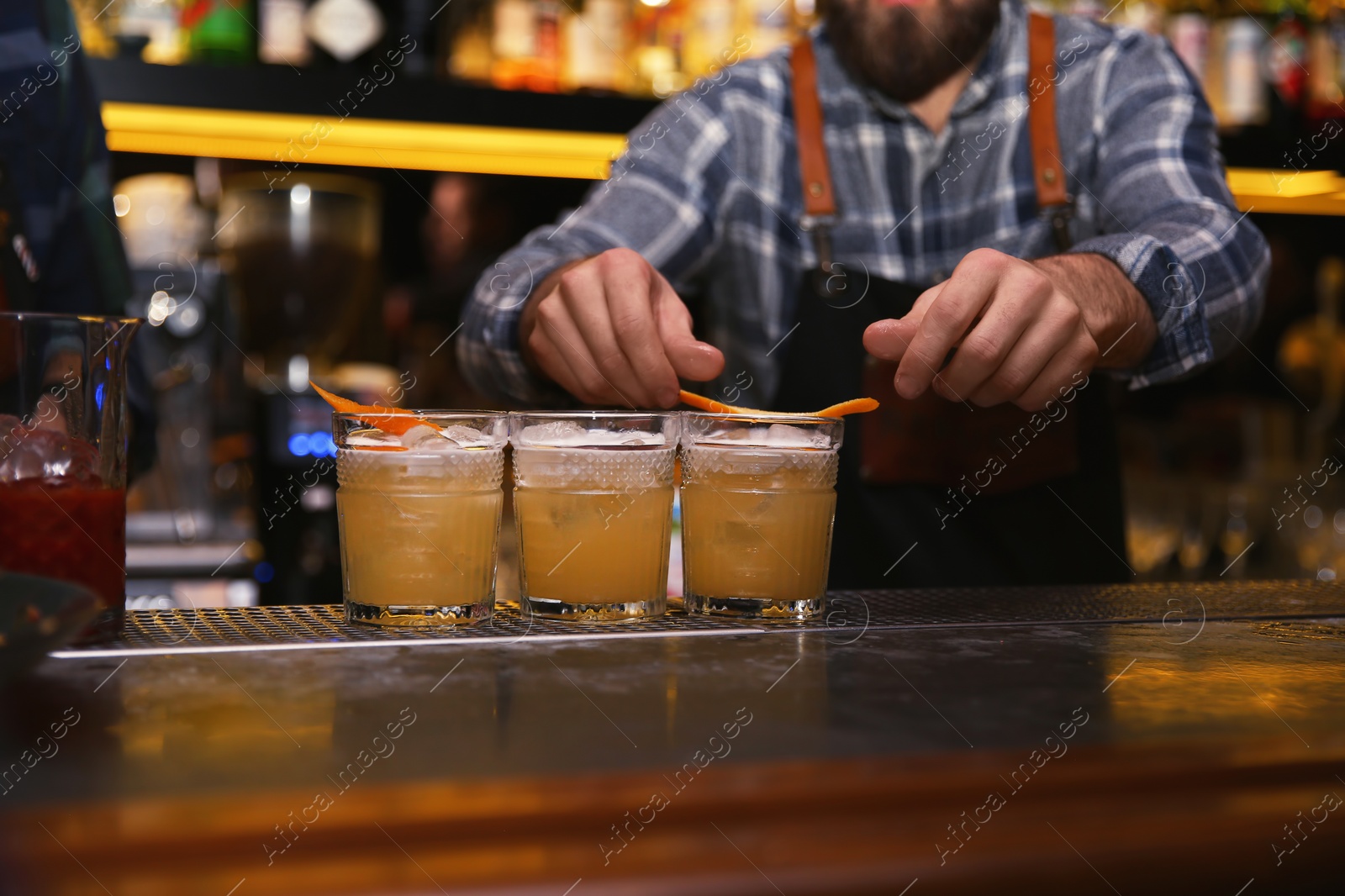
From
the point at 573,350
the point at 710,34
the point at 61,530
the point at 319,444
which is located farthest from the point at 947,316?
the point at 710,34

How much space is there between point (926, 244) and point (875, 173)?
13cm

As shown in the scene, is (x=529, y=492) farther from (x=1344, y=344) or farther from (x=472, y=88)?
(x=1344, y=344)

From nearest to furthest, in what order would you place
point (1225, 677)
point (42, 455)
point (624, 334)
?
1. point (1225, 677)
2. point (42, 455)
3. point (624, 334)

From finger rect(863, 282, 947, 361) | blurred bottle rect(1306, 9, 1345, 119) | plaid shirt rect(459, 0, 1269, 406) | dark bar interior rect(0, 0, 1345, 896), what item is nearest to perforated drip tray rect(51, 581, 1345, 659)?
dark bar interior rect(0, 0, 1345, 896)

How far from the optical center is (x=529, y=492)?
1.00m

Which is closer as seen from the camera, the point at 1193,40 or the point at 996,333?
the point at 996,333

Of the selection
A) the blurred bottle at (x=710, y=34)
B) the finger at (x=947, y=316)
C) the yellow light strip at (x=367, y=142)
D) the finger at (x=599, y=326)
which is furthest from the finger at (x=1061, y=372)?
the blurred bottle at (x=710, y=34)

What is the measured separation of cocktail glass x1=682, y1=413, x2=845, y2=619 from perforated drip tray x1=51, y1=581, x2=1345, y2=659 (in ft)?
0.08

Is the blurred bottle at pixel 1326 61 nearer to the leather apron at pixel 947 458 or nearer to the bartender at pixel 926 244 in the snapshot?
the bartender at pixel 926 244

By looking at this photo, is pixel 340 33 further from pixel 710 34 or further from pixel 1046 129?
pixel 1046 129

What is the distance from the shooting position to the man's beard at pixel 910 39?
173cm

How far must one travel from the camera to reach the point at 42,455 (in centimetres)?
91

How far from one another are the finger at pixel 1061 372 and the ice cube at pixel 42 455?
81 cm

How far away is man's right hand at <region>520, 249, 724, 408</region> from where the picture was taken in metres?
1.11
